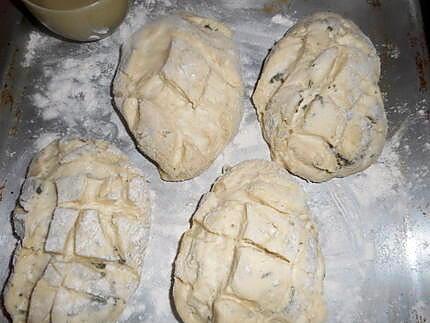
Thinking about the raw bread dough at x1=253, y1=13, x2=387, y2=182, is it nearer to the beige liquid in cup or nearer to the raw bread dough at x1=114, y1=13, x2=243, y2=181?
the raw bread dough at x1=114, y1=13, x2=243, y2=181

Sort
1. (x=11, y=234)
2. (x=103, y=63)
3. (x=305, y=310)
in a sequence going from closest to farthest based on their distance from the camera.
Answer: (x=305, y=310) < (x=11, y=234) < (x=103, y=63)

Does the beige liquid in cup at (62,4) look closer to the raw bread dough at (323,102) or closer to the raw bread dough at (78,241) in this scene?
the raw bread dough at (78,241)

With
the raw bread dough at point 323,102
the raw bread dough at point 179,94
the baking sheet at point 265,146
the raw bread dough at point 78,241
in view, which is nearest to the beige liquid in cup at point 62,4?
the raw bread dough at point 179,94

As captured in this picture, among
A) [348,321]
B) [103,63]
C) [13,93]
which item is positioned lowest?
[348,321]

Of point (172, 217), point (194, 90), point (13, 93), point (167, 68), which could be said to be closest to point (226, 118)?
point (194, 90)

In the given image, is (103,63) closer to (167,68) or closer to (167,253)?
(167,68)

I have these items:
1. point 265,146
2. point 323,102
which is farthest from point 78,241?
point 323,102

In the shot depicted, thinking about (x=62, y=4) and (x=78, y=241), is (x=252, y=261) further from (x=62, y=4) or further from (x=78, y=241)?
(x=62, y=4)

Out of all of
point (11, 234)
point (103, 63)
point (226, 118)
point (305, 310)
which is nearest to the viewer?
point (305, 310)
